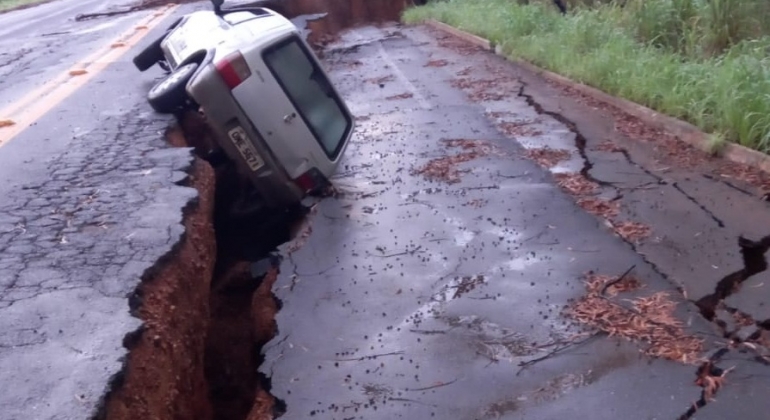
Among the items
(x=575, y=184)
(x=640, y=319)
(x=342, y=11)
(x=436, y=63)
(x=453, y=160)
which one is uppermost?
(x=640, y=319)

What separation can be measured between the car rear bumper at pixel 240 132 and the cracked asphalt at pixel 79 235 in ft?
1.31

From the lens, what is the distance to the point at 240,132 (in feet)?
21.3

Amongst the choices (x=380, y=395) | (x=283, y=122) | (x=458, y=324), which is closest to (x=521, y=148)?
(x=283, y=122)

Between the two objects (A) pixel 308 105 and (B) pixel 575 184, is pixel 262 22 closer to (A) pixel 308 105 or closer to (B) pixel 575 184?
(A) pixel 308 105

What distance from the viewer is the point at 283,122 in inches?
259

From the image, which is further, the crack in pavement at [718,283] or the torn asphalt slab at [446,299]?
the torn asphalt slab at [446,299]

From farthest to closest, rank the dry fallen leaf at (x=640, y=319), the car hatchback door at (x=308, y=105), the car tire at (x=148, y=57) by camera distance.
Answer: the car tire at (x=148, y=57) → the car hatchback door at (x=308, y=105) → the dry fallen leaf at (x=640, y=319)

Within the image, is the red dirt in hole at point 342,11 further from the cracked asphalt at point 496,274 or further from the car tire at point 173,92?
the car tire at point 173,92

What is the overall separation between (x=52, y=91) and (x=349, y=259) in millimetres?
5486

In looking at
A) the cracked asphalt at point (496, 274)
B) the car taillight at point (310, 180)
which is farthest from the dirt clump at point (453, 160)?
the car taillight at point (310, 180)

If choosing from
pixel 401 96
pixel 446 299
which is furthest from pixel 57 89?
pixel 446 299

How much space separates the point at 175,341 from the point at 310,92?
308cm

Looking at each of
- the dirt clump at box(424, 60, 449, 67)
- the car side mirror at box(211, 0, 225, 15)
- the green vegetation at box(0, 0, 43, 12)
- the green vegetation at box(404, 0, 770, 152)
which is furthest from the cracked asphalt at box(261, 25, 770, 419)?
the green vegetation at box(0, 0, 43, 12)

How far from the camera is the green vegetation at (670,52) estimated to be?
7746 mm
